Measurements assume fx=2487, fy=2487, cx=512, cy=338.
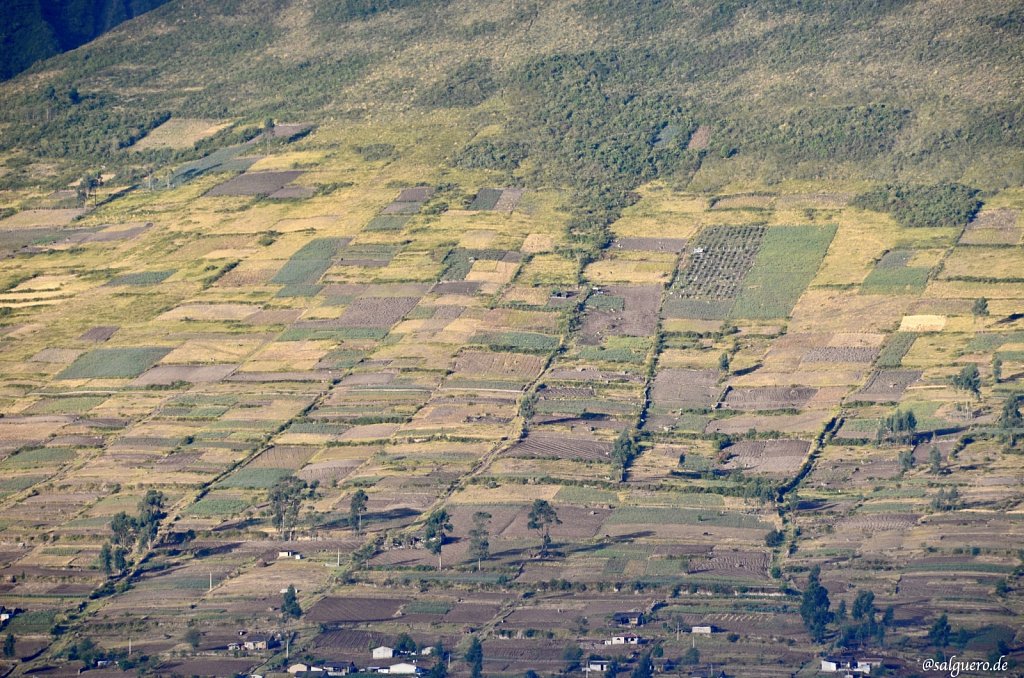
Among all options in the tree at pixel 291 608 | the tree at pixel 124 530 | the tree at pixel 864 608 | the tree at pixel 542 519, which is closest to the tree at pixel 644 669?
the tree at pixel 864 608

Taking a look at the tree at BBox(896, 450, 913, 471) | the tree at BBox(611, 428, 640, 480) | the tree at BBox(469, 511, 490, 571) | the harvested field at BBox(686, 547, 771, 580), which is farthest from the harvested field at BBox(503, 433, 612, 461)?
the tree at BBox(896, 450, 913, 471)

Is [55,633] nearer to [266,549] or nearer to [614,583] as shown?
[266,549]

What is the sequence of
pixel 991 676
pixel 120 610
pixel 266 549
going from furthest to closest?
pixel 266 549 < pixel 120 610 < pixel 991 676

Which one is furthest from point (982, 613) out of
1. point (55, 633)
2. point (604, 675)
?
point (55, 633)

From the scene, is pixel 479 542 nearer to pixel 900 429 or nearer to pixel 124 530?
pixel 124 530

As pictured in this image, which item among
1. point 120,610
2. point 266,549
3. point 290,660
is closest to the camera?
point 290,660

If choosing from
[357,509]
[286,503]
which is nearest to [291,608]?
[357,509]
